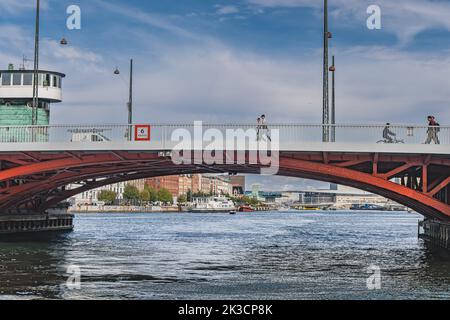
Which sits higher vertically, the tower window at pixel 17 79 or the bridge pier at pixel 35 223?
the tower window at pixel 17 79

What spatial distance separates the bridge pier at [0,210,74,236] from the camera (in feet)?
235

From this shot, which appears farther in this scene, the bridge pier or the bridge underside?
the bridge pier

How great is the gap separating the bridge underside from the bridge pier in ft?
23.9

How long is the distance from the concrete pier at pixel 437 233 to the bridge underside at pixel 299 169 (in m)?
2.20

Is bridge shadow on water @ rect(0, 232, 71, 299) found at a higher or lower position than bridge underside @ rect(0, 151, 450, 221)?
lower

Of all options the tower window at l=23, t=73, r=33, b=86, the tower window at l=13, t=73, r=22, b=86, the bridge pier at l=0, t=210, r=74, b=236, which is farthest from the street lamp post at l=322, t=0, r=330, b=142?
the tower window at l=13, t=73, r=22, b=86

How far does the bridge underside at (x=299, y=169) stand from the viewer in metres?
48.8

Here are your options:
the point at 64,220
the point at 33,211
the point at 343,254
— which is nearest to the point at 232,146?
the point at 343,254

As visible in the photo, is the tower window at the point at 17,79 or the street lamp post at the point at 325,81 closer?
the street lamp post at the point at 325,81
